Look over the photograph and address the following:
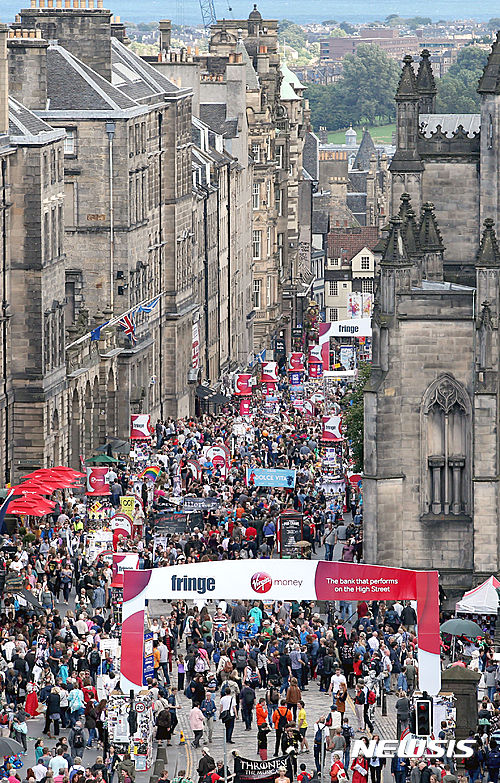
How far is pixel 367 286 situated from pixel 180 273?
7069 cm

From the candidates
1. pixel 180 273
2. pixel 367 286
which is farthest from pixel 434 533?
pixel 367 286

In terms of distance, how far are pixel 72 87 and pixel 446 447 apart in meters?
32.6

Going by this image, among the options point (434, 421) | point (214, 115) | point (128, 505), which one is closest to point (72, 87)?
point (128, 505)

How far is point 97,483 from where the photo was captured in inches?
3041

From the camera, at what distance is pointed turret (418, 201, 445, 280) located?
244 ft

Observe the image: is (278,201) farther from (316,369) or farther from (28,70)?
(28,70)

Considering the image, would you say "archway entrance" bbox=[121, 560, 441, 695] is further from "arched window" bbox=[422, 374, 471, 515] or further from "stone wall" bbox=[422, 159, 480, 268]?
"stone wall" bbox=[422, 159, 480, 268]

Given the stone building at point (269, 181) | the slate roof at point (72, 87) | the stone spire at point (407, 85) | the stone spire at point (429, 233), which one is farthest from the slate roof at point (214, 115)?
the stone spire at point (429, 233)

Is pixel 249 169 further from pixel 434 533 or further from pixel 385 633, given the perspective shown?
pixel 385 633

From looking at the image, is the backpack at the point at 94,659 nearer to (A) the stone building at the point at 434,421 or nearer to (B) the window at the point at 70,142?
(A) the stone building at the point at 434,421

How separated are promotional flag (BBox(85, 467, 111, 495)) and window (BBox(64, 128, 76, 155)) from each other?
72.5ft

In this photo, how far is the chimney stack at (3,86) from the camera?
8244 cm

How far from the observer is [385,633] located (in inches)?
2432

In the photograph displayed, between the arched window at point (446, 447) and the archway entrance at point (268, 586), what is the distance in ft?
49.4
